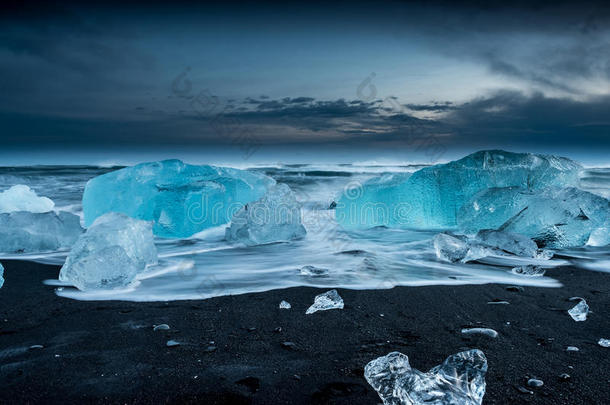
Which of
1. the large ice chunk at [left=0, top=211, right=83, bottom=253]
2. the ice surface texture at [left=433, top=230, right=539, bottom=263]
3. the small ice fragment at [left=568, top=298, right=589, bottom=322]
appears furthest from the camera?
the large ice chunk at [left=0, top=211, right=83, bottom=253]

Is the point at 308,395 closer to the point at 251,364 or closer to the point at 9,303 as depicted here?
the point at 251,364

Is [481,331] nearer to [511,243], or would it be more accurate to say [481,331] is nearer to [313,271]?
[313,271]

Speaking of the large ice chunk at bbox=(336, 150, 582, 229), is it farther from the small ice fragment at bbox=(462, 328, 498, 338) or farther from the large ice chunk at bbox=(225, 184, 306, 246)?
the small ice fragment at bbox=(462, 328, 498, 338)

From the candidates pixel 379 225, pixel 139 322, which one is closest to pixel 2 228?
pixel 139 322

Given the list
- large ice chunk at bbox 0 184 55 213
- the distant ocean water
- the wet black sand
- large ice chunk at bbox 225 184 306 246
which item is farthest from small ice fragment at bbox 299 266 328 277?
large ice chunk at bbox 0 184 55 213

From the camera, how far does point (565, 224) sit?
14.0ft

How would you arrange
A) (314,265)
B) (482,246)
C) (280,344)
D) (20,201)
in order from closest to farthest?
(280,344), (314,265), (482,246), (20,201)

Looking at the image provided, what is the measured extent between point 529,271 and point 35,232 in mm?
4777

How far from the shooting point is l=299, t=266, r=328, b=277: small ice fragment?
3172mm

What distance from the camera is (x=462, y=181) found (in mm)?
5574

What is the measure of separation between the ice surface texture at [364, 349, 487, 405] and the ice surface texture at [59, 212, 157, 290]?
2.10 meters

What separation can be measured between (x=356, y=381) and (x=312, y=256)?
2480 mm


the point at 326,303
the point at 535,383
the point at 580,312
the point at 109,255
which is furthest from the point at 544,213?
the point at 109,255

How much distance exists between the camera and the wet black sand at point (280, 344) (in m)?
1.43
